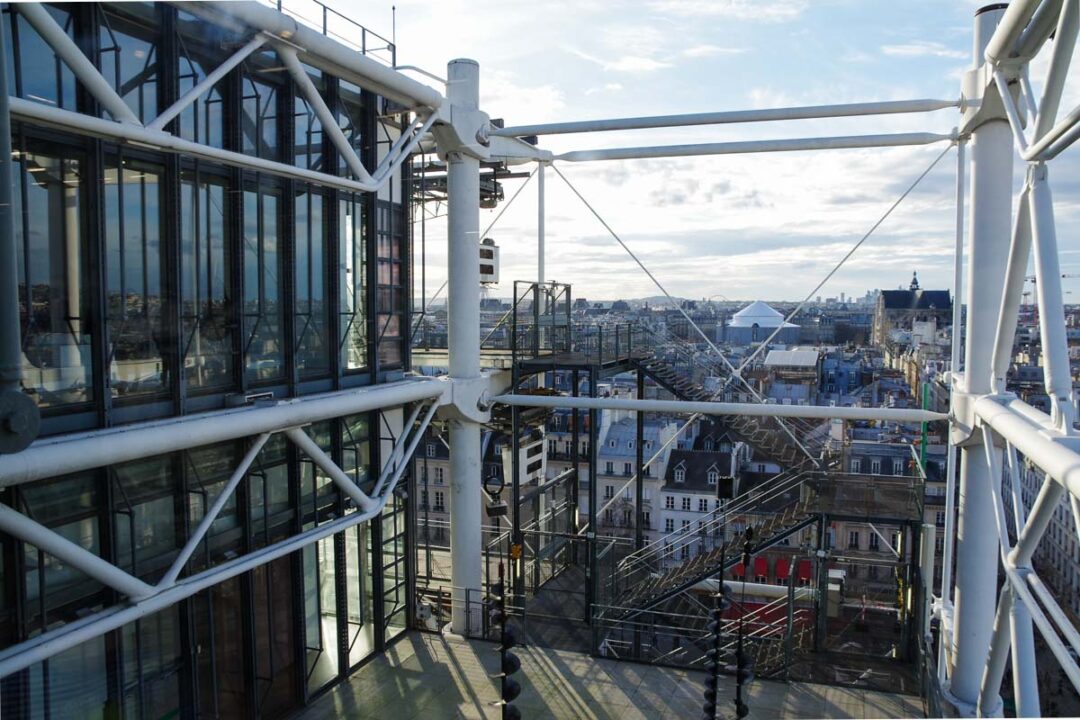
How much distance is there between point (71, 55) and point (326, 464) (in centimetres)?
441

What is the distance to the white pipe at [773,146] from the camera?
9523 mm

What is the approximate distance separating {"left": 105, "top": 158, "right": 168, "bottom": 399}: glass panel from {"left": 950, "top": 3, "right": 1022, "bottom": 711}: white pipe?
25.2ft

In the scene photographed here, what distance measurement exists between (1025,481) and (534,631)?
15.7 meters

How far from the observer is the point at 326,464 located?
8.29 m

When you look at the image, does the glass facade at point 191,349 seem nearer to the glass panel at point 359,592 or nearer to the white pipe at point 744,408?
the glass panel at point 359,592

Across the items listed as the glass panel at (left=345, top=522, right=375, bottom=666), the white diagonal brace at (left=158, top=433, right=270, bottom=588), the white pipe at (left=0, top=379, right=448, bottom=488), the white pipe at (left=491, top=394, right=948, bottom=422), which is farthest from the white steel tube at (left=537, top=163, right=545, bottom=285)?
the white diagonal brace at (left=158, top=433, right=270, bottom=588)

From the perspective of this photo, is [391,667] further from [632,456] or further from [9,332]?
[632,456]

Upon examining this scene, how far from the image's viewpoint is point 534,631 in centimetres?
1140

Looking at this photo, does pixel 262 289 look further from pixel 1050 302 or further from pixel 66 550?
pixel 1050 302

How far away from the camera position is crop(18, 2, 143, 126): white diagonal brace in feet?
16.2

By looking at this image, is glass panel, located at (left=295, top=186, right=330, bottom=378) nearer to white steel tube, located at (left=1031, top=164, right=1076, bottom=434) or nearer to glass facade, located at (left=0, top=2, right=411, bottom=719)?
glass facade, located at (left=0, top=2, right=411, bottom=719)

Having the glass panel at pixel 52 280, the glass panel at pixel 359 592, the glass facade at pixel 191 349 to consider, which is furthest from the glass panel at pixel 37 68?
the glass panel at pixel 359 592

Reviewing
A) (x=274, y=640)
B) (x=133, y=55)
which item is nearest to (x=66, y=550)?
(x=274, y=640)

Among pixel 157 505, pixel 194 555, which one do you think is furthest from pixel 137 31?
pixel 194 555
